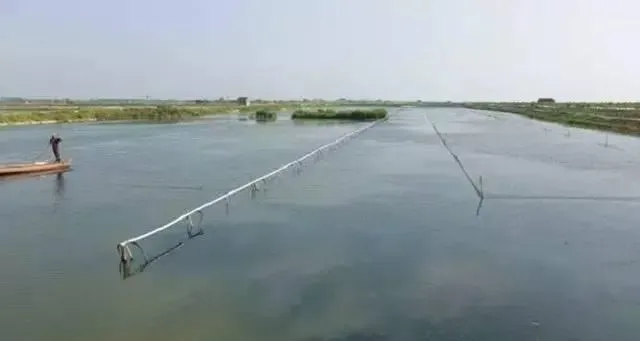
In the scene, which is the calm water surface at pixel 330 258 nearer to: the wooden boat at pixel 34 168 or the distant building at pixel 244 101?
the wooden boat at pixel 34 168

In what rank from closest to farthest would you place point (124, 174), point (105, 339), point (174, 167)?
1. point (105, 339)
2. point (124, 174)
3. point (174, 167)

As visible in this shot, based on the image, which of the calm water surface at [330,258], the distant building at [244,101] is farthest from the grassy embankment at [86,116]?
the distant building at [244,101]

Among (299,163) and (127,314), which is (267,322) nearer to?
(127,314)

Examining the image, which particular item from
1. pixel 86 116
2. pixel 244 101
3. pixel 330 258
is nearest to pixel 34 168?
pixel 330 258

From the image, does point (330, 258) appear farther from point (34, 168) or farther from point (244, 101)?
point (244, 101)

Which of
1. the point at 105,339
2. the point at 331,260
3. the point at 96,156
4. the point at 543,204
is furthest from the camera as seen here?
the point at 96,156

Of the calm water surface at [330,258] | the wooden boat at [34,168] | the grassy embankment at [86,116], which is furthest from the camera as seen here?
the grassy embankment at [86,116]

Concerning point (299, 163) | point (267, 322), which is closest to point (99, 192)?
point (299, 163)
